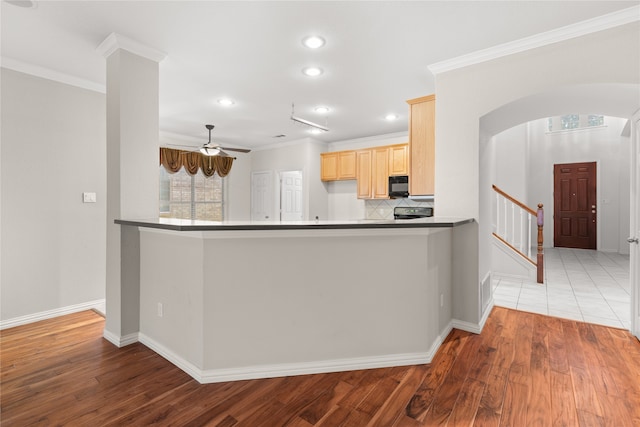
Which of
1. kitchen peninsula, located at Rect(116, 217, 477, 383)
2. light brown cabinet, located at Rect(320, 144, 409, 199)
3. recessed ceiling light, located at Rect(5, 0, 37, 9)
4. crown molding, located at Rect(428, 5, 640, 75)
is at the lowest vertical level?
kitchen peninsula, located at Rect(116, 217, 477, 383)

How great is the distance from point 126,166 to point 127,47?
39.7 inches

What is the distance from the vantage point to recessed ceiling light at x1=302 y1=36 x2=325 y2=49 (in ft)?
8.80

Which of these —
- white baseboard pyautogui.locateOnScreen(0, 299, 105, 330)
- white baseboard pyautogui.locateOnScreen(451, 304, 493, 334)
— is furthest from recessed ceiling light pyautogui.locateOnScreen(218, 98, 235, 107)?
white baseboard pyautogui.locateOnScreen(451, 304, 493, 334)

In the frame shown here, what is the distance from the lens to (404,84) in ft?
12.1

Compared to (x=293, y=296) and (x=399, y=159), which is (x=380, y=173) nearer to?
(x=399, y=159)

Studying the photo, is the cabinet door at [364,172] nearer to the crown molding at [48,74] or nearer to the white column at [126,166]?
the white column at [126,166]

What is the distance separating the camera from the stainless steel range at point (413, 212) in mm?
5527

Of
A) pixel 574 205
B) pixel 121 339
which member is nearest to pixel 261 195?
pixel 121 339

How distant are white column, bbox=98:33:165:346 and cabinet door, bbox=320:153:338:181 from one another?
14.0ft

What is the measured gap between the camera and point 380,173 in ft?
20.0

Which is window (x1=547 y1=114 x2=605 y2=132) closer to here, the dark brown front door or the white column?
the dark brown front door

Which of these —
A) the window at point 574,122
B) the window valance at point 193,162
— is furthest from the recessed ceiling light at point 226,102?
the window at point 574,122

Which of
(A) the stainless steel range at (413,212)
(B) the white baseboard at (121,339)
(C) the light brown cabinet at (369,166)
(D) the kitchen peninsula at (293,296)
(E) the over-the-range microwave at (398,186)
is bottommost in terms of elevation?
(B) the white baseboard at (121,339)

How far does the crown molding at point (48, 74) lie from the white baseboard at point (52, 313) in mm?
2426
